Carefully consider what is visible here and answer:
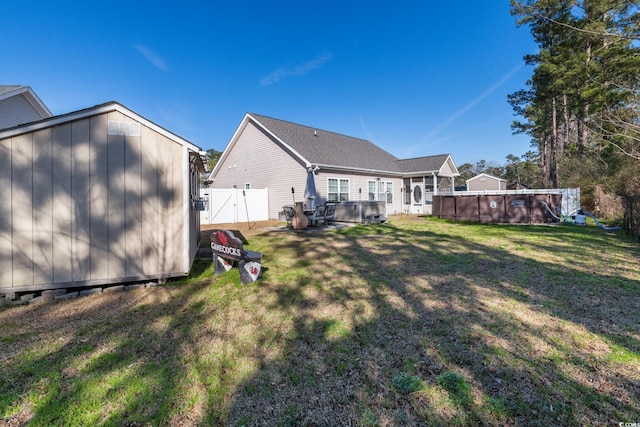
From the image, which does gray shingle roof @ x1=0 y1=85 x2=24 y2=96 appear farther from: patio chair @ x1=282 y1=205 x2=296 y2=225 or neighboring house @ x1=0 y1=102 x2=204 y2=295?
patio chair @ x1=282 y1=205 x2=296 y2=225

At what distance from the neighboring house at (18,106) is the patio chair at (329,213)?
11.3 m

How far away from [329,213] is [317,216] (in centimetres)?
115

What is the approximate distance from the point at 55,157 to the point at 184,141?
72.0 inches

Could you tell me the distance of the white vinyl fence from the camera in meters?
15.3

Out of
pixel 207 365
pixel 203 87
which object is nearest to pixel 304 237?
pixel 207 365

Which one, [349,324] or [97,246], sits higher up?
[97,246]

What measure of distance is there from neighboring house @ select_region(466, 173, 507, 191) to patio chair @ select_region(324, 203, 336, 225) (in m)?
25.7

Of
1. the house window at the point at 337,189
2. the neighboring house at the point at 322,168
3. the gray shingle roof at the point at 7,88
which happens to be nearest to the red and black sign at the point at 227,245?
the gray shingle roof at the point at 7,88

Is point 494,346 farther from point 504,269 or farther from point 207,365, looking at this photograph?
point 504,269

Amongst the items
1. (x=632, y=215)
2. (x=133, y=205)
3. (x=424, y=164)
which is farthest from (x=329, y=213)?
(x=424, y=164)

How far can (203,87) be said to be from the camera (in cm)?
2059

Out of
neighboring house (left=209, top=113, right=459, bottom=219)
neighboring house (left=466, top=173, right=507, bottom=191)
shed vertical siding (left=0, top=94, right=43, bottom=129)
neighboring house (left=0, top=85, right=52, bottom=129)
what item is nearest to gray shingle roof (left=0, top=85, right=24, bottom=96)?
neighboring house (left=0, top=85, right=52, bottom=129)

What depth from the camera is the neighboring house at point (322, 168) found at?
616 inches

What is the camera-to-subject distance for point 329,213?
45.9 feet
